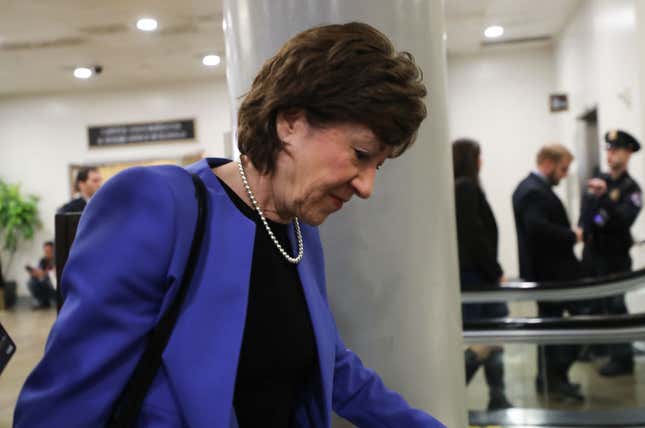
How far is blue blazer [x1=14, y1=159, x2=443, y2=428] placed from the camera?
3.55 ft

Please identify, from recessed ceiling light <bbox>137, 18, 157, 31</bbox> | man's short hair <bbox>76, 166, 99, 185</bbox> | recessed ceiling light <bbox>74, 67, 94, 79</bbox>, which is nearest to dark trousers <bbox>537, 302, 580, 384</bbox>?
man's short hair <bbox>76, 166, 99, 185</bbox>

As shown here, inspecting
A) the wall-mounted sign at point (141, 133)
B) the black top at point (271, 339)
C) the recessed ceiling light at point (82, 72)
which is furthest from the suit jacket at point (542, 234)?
the wall-mounted sign at point (141, 133)

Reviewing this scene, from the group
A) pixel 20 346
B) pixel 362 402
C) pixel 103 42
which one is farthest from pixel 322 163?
pixel 103 42

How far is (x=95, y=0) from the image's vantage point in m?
8.48

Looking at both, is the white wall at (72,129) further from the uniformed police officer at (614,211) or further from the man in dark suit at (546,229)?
the man in dark suit at (546,229)

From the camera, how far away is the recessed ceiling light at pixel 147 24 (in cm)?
958

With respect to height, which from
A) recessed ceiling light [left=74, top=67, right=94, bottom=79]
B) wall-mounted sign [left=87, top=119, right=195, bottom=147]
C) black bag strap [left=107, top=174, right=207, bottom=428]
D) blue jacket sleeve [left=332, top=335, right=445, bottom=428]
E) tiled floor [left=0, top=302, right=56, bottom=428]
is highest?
recessed ceiling light [left=74, top=67, right=94, bottom=79]

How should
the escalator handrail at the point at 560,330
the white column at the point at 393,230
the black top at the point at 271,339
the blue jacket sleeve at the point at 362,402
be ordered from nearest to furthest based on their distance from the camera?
1. the black top at the point at 271,339
2. the blue jacket sleeve at the point at 362,402
3. the white column at the point at 393,230
4. the escalator handrail at the point at 560,330

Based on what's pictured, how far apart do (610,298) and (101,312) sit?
494 cm

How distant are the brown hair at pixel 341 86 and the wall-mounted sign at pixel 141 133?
1343 centimetres

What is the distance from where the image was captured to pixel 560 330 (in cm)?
346

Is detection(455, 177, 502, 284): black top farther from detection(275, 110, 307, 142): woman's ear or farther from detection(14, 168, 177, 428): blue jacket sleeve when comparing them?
detection(14, 168, 177, 428): blue jacket sleeve

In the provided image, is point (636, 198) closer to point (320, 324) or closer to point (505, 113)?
point (320, 324)

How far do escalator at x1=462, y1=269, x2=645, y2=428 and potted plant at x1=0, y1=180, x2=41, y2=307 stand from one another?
1261 cm
